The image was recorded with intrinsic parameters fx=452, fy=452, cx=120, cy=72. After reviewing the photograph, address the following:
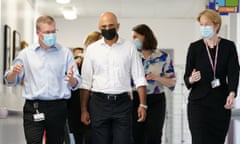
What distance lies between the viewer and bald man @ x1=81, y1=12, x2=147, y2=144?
367cm

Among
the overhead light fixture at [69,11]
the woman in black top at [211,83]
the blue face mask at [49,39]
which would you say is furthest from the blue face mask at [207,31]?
the overhead light fixture at [69,11]

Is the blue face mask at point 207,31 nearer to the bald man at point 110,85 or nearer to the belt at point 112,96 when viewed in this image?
the bald man at point 110,85

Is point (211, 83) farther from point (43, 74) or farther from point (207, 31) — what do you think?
point (43, 74)

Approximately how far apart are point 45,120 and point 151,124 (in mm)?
1243

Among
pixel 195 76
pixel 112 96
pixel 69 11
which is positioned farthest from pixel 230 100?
pixel 69 11

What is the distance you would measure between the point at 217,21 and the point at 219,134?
2.93ft

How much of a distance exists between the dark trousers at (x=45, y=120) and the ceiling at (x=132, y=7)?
5583 millimetres

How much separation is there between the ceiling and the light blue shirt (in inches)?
214

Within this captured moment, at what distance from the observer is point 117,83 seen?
369 cm

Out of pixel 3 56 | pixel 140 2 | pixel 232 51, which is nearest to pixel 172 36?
pixel 140 2

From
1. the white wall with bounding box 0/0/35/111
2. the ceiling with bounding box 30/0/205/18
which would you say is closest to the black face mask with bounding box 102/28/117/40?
the white wall with bounding box 0/0/35/111

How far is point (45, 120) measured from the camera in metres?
3.38

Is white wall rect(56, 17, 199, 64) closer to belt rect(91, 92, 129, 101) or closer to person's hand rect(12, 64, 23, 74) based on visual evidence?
belt rect(91, 92, 129, 101)

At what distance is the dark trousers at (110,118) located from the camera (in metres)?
3.65
